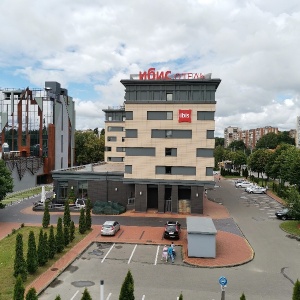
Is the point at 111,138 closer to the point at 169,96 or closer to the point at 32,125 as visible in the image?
the point at 32,125

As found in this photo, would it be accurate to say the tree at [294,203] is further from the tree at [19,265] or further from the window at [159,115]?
the tree at [19,265]

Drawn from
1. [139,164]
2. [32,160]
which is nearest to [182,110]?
[139,164]

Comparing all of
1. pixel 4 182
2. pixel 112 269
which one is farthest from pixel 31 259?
pixel 4 182

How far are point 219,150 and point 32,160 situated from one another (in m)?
94.4

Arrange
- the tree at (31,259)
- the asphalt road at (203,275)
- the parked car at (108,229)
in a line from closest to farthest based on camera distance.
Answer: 1. the asphalt road at (203,275)
2. the tree at (31,259)
3. the parked car at (108,229)

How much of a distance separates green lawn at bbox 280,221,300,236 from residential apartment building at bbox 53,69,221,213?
1059cm

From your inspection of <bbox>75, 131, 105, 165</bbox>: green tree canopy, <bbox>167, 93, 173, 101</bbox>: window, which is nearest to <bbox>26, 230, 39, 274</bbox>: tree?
<bbox>167, 93, 173, 101</bbox>: window

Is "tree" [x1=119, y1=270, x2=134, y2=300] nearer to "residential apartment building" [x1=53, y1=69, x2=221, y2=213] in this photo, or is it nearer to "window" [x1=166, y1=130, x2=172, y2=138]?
"residential apartment building" [x1=53, y1=69, x2=221, y2=213]

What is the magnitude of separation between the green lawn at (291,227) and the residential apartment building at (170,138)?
417 inches

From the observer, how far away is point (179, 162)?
46.2 meters

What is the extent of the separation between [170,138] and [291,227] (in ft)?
61.8

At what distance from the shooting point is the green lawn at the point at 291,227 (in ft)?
119

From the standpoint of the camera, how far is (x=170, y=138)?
46594 mm

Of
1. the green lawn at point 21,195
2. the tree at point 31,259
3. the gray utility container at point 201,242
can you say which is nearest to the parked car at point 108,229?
the gray utility container at point 201,242
